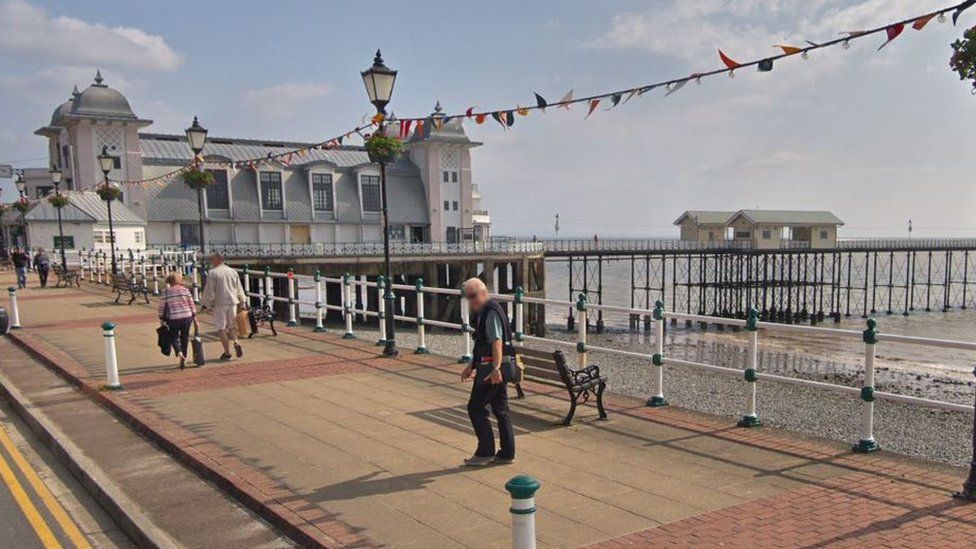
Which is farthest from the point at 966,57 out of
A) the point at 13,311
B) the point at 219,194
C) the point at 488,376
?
the point at 219,194

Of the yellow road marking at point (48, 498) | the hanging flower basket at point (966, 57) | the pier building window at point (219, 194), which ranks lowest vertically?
the yellow road marking at point (48, 498)

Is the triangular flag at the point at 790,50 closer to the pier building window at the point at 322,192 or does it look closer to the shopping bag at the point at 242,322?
the shopping bag at the point at 242,322

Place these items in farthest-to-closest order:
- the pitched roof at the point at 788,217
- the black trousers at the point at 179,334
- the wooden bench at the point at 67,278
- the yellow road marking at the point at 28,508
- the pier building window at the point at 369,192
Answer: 1. the pitched roof at the point at 788,217
2. the pier building window at the point at 369,192
3. the wooden bench at the point at 67,278
4. the black trousers at the point at 179,334
5. the yellow road marking at the point at 28,508

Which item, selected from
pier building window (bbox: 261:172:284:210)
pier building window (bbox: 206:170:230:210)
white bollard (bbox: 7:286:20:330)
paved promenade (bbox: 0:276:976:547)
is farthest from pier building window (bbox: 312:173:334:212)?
paved promenade (bbox: 0:276:976:547)

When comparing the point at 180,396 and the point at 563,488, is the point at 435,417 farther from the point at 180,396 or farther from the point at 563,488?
the point at 180,396

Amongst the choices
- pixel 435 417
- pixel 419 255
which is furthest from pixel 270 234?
pixel 435 417

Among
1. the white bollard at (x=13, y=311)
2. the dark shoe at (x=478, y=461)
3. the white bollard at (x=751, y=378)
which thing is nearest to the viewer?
the dark shoe at (x=478, y=461)

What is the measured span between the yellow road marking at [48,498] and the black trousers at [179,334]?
283 centimetres

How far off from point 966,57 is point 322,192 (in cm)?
5886

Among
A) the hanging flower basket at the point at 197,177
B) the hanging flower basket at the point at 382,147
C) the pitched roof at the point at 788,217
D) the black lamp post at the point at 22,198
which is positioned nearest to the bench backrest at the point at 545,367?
the hanging flower basket at the point at 382,147

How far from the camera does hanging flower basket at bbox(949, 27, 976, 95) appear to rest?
475 centimetres

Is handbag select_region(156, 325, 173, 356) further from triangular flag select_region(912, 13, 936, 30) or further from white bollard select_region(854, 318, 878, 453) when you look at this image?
triangular flag select_region(912, 13, 936, 30)

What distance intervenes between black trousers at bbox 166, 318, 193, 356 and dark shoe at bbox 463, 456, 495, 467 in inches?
249

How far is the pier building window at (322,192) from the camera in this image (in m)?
60.2
